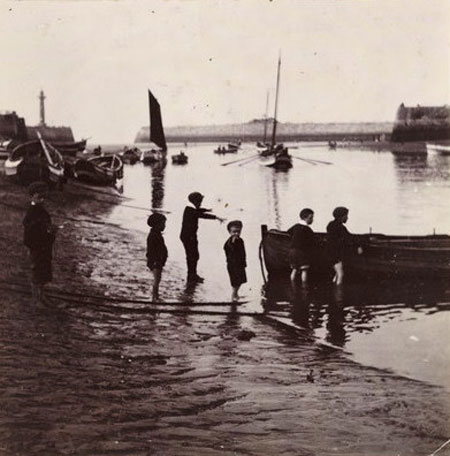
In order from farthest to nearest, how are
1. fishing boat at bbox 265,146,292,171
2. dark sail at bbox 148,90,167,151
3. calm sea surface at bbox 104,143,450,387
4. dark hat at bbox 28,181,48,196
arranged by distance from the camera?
fishing boat at bbox 265,146,292,171, dark sail at bbox 148,90,167,151, calm sea surface at bbox 104,143,450,387, dark hat at bbox 28,181,48,196

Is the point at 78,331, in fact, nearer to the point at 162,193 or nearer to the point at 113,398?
the point at 113,398

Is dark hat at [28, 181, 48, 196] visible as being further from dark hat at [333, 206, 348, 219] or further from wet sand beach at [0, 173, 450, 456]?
dark hat at [333, 206, 348, 219]

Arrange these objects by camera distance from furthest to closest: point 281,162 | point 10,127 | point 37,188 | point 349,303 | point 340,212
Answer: point 10,127 → point 281,162 → point 349,303 → point 340,212 → point 37,188

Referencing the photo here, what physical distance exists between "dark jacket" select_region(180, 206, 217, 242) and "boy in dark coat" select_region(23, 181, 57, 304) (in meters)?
3.09

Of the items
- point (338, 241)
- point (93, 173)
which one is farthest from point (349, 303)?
point (93, 173)

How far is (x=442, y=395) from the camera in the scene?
6523mm

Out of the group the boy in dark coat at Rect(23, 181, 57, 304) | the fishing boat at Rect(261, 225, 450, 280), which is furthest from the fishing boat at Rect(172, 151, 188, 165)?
the boy in dark coat at Rect(23, 181, 57, 304)

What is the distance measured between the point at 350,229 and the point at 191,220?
11.9 meters

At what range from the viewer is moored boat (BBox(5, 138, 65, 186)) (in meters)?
22.2

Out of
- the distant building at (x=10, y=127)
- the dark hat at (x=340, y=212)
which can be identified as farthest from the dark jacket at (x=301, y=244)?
the distant building at (x=10, y=127)

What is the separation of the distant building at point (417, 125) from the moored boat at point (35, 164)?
5548cm

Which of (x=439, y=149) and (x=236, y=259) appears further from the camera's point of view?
(x=439, y=149)

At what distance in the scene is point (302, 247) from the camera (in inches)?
440

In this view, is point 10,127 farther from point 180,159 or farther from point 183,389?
point 183,389
